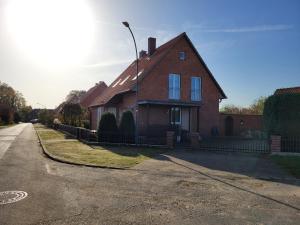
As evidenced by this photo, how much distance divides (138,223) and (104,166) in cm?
707

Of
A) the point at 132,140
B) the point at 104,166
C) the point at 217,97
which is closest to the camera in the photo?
the point at 104,166

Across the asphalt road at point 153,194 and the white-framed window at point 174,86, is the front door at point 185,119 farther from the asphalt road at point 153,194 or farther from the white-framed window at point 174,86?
the asphalt road at point 153,194

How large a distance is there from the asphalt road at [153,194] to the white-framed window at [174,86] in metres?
14.0

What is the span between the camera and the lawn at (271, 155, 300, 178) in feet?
40.8

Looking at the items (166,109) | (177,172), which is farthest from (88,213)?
(166,109)

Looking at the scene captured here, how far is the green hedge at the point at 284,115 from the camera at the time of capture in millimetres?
17188

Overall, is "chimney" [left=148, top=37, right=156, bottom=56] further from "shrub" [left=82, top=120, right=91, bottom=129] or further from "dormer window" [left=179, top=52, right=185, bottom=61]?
"shrub" [left=82, top=120, right=91, bottom=129]

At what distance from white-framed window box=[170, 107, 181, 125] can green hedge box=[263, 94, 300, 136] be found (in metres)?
10.4

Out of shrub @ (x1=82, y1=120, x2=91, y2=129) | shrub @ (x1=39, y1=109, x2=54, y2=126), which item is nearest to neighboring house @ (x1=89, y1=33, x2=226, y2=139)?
shrub @ (x1=82, y1=120, x2=91, y2=129)

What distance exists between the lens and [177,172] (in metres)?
12.1

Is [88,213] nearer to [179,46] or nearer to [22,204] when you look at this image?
[22,204]

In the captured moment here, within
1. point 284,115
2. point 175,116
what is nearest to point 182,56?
point 175,116

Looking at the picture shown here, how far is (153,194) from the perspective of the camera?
8.67m

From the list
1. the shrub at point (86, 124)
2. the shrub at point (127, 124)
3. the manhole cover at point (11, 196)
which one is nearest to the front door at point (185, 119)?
the shrub at point (127, 124)
